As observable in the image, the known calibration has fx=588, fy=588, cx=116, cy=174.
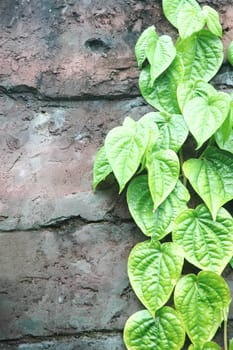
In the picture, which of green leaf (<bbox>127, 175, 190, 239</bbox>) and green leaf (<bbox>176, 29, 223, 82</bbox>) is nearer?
green leaf (<bbox>127, 175, 190, 239</bbox>)

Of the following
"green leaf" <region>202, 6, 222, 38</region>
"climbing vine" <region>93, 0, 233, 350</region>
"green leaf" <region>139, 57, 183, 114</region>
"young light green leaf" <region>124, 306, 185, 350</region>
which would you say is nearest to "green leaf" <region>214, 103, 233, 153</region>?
"climbing vine" <region>93, 0, 233, 350</region>

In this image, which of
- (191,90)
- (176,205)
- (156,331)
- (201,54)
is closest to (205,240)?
(176,205)

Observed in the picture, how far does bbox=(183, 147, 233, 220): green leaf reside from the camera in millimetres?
1178

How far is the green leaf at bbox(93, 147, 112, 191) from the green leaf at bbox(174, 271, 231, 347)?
10.3 inches

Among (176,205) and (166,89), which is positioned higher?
(166,89)

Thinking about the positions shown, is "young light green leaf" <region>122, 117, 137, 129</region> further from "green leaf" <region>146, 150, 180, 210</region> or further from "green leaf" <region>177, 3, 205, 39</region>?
"green leaf" <region>177, 3, 205, 39</region>

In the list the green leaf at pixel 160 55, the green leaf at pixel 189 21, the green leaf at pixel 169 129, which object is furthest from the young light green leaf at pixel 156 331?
the green leaf at pixel 189 21

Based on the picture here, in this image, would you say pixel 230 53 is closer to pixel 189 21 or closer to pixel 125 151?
pixel 189 21

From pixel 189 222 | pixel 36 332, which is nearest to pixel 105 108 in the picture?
pixel 189 222

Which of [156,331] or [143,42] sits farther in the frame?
[143,42]

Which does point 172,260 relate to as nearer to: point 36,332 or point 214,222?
point 214,222

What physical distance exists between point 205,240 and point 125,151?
24cm

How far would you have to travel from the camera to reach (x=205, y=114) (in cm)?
116

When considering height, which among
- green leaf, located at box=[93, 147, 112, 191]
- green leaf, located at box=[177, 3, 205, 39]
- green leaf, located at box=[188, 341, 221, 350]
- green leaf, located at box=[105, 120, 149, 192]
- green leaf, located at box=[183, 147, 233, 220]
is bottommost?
green leaf, located at box=[188, 341, 221, 350]
